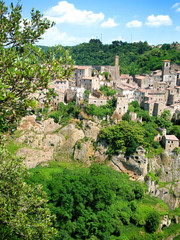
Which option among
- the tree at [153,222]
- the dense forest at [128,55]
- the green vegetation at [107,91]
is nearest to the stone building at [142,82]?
the green vegetation at [107,91]

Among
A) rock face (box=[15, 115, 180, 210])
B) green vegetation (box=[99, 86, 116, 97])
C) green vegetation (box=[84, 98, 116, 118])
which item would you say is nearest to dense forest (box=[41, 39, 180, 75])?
green vegetation (box=[99, 86, 116, 97])

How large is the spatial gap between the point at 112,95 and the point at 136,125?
9.52 m

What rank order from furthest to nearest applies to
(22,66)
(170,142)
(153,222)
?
(170,142)
(153,222)
(22,66)

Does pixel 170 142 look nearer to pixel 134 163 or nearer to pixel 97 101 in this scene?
pixel 134 163

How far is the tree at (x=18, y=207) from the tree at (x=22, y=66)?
→ 99.0 inches

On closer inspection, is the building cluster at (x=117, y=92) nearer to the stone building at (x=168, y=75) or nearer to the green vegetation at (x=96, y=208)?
the stone building at (x=168, y=75)

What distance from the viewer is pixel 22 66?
8.80 m

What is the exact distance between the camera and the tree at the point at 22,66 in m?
8.53

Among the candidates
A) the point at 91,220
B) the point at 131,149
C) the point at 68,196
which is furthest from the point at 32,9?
the point at 131,149

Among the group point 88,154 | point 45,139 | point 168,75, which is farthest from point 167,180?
point 168,75

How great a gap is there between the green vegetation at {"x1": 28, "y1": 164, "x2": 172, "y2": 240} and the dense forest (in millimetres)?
45513

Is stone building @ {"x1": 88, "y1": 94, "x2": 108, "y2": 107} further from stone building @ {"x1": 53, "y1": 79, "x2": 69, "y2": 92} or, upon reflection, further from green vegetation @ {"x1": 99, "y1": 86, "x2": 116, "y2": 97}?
stone building @ {"x1": 53, "y1": 79, "x2": 69, "y2": 92}

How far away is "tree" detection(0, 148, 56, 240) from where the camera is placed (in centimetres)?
935

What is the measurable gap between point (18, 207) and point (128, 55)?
95974 millimetres
